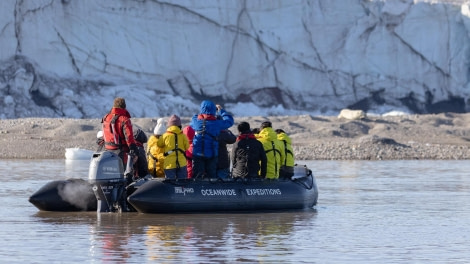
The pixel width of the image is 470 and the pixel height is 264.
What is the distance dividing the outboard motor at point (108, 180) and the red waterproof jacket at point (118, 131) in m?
0.30

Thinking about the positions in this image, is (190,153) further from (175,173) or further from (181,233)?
(181,233)

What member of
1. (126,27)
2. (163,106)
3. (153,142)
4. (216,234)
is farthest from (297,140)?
(216,234)

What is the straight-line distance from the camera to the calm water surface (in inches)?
365

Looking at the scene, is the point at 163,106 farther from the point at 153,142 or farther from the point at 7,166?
the point at 153,142

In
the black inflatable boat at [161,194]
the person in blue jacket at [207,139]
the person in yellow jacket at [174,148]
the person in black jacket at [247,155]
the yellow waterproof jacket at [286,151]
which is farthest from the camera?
the yellow waterproof jacket at [286,151]

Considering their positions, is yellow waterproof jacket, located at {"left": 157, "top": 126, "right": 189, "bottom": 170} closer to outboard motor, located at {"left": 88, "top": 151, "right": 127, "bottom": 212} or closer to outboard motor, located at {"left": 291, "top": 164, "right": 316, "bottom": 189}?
outboard motor, located at {"left": 88, "top": 151, "right": 127, "bottom": 212}

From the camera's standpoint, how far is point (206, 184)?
1277 cm

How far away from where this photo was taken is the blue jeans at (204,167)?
43.7 feet

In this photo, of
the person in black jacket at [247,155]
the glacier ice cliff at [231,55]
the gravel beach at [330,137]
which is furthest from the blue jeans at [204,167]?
the glacier ice cliff at [231,55]

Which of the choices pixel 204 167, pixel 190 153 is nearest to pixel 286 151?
pixel 204 167

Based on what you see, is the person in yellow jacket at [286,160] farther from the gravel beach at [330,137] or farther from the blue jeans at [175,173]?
the gravel beach at [330,137]

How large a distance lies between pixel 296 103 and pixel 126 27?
6.22 meters

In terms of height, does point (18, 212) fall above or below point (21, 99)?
below

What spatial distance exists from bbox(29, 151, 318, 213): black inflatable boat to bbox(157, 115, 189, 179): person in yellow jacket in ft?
0.95
